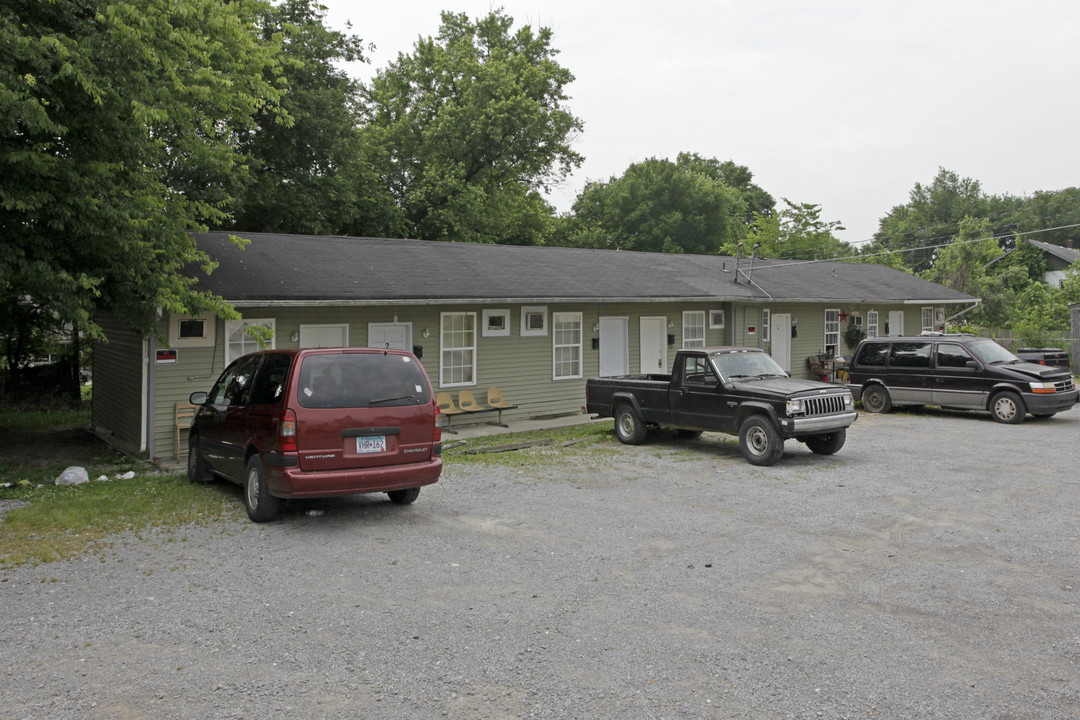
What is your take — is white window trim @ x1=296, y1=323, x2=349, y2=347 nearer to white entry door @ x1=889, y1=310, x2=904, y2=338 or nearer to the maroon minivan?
the maroon minivan

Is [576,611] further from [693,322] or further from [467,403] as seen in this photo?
[693,322]

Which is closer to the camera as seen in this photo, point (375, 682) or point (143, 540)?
point (375, 682)

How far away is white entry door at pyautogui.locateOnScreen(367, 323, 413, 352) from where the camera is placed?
1463 cm

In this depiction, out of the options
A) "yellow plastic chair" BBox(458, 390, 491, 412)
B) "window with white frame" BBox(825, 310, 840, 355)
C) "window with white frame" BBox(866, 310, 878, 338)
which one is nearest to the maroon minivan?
"yellow plastic chair" BBox(458, 390, 491, 412)

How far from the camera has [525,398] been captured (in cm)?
1692

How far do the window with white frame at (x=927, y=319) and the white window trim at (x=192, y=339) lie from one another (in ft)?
78.9

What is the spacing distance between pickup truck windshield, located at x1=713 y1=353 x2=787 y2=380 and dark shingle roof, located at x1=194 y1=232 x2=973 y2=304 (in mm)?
4952

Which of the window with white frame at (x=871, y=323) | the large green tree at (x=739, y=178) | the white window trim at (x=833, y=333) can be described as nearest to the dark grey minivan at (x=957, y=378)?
the white window trim at (x=833, y=333)

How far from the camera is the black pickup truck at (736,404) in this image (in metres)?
11.0

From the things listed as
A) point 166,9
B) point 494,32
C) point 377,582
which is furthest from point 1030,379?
point 494,32

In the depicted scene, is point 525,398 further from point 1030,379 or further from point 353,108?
point 353,108

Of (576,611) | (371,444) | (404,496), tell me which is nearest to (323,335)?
(404,496)

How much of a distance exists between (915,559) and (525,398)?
10.9 metres

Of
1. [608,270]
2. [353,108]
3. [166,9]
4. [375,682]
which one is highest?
[353,108]
